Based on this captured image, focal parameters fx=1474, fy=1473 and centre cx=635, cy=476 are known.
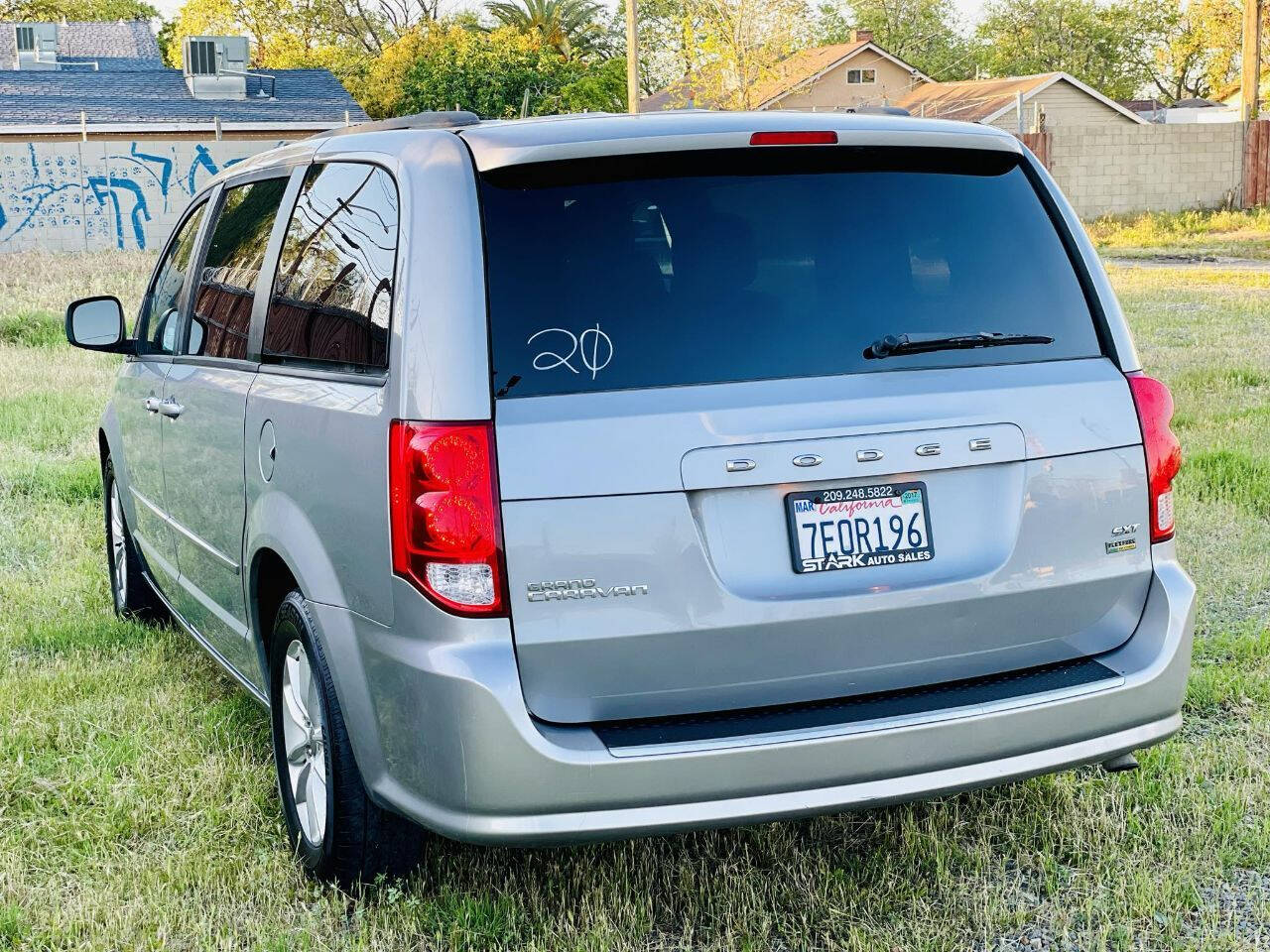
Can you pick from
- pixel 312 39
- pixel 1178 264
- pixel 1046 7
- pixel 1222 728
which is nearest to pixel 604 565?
pixel 1222 728

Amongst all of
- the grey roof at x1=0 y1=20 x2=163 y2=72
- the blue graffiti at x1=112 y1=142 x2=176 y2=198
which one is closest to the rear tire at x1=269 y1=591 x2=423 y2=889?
the blue graffiti at x1=112 y1=142 x2=176 y2=198

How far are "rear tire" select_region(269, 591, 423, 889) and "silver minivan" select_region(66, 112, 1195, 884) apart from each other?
0.01m

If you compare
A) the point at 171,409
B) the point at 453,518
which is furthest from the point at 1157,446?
the point at 171,409

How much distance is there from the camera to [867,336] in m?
3.23

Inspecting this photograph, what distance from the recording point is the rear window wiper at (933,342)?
3227mm

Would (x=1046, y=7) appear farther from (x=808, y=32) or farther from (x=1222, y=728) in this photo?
(x=1222, y=728)

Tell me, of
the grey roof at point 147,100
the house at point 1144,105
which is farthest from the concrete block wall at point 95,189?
the house at point 1144,105

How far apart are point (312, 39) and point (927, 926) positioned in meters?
70.3

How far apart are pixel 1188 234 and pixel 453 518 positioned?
94.0ft

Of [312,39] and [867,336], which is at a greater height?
[312,39]

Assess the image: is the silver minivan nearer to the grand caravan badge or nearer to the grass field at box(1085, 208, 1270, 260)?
the grand caravan badge

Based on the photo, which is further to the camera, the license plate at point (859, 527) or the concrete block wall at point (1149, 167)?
the concrete block wall at point (1149, 167)

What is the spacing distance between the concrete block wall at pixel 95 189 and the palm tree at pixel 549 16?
4255 cm

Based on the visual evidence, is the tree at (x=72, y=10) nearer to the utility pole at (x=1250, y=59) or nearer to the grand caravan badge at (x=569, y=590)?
the utility pole at (x=1250, y=59)
